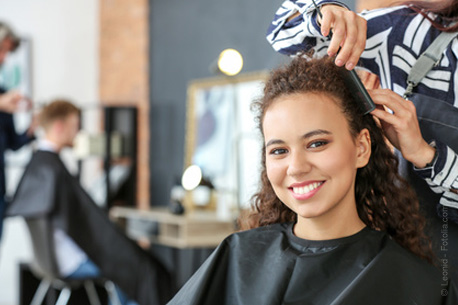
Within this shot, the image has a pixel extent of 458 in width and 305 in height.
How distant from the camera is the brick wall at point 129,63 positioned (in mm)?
5324

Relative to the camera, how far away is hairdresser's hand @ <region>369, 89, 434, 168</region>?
4.24 ft

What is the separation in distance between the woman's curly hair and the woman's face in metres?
0.03

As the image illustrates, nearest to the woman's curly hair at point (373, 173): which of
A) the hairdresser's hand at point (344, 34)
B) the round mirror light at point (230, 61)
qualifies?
the hairdresser's hand at point (344, 34)

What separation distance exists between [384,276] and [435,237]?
0.27 m

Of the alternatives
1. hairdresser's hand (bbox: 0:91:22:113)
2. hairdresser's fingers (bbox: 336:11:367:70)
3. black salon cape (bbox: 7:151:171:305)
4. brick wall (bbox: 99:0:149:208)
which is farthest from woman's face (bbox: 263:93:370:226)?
brick wall (bbox: 99:0:149:208)

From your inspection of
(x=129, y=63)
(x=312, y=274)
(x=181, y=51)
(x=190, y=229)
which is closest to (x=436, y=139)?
(x=312, y=274)

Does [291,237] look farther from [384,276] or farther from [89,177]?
[89,177]

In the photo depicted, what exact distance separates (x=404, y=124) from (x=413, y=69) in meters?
0.18

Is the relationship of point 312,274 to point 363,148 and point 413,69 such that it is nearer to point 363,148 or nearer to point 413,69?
point 363,148

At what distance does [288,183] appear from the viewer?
1.34 metres

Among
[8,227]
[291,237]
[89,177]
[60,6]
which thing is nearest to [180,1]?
[60,6]

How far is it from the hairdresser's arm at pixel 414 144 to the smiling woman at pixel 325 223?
0.08 meters

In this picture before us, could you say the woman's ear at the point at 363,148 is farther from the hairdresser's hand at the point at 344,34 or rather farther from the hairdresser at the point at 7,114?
the hairdresser at the point at 7,114

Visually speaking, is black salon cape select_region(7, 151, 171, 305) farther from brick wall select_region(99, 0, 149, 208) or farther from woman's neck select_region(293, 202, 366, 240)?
woman's neck select_region(293, 202, 366, 240)
